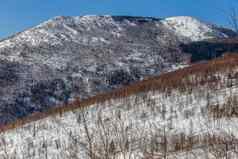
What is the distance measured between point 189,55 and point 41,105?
25.5 metres

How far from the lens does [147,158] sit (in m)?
6.30

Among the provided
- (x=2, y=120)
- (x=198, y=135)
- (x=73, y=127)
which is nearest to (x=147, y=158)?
(x=198, y=135)

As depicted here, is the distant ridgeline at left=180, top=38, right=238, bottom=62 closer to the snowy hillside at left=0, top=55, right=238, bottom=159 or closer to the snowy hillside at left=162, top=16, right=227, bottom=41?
the snowy hillside at left=162, top=16, right=227, bottom=41

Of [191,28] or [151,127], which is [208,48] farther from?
[151,127]

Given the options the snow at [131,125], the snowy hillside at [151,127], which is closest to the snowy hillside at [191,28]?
the snowy hillside at [151,127]

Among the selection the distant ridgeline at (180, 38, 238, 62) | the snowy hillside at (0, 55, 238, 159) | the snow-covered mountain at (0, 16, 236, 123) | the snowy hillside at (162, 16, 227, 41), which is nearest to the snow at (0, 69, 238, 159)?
the snowy hillside at (0, 55, 238, 159)

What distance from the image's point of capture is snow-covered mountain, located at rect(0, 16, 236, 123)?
1766 inches

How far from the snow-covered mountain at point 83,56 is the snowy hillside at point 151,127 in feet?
80.3

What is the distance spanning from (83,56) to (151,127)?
4886 centimetres

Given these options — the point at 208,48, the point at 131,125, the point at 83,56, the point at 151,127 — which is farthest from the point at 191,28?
the point at 131,125

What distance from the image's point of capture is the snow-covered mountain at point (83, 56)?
44.8 metres

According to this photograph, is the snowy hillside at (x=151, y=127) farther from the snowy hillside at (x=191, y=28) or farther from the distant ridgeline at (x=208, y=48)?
the snowy hillside at (x=191, y=28)

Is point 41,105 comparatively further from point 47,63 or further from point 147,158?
point 147,158

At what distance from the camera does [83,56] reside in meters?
57.6
